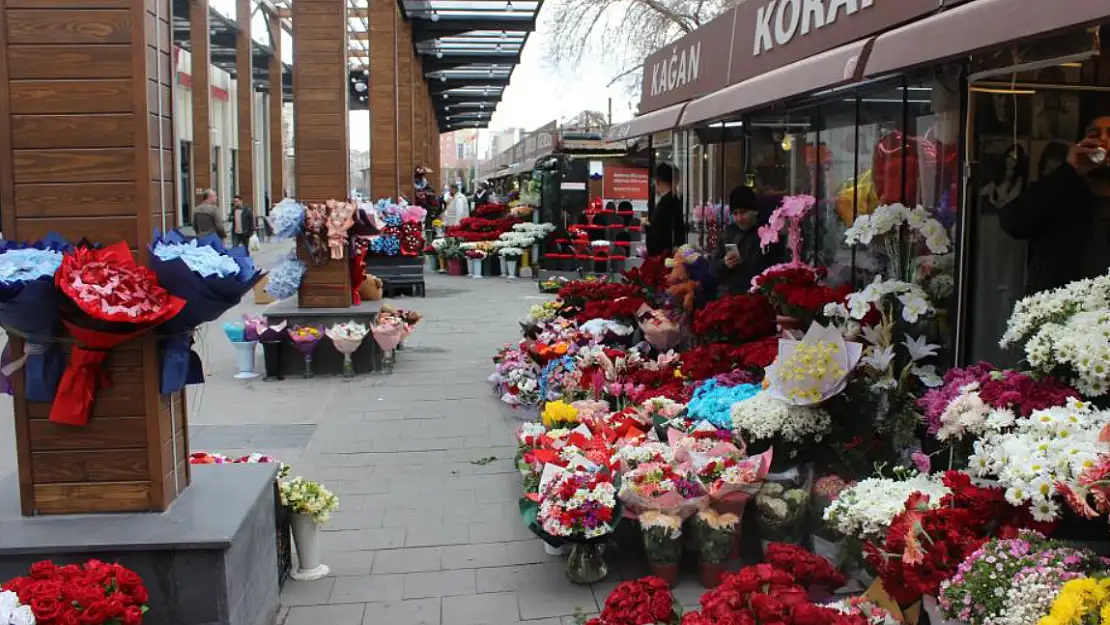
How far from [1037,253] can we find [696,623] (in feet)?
10.8

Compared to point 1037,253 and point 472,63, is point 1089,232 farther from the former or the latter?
point 472,63

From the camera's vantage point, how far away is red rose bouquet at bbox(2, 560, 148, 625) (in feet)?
9.87

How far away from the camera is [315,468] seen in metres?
7.07

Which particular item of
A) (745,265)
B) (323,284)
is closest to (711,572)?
(745,265)

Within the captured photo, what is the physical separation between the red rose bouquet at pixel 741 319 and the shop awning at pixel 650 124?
2486 mm

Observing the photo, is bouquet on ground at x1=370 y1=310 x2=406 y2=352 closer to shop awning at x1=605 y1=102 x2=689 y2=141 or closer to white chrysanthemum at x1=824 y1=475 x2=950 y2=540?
shop awning at x1=605 y1=102 x2=689 y2=141

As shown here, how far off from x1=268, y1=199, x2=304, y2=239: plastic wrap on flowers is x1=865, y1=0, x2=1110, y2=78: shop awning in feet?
23.2

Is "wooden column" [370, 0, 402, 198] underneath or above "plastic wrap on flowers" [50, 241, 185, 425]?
above

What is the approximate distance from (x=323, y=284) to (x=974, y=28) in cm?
795

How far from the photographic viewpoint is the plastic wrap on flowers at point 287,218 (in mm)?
10555

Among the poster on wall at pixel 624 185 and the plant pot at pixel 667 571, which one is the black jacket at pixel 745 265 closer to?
the plant pot at pixel 667 571

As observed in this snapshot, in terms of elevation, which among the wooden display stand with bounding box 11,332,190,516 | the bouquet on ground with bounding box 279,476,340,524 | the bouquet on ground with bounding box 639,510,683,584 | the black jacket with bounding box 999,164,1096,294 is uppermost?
the black jacket with bounding box 999,164,1096,294

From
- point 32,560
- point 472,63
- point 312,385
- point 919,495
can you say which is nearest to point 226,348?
point 312,385

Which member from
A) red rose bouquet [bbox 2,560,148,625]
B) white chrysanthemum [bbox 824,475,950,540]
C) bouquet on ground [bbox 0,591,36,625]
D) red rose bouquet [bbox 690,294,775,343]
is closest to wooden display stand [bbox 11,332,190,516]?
red rose bouquet [bbox 2,560,148,625]
